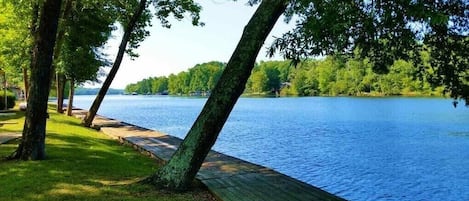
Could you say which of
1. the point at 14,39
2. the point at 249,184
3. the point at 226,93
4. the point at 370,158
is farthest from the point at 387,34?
the point at 14,39

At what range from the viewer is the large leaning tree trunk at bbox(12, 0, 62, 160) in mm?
10164

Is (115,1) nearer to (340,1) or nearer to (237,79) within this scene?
(237,79)

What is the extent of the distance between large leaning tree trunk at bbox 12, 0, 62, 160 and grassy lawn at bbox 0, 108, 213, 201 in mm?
428

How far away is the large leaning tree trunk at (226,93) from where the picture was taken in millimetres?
7594

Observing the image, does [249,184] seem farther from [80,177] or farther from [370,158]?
[370,158]

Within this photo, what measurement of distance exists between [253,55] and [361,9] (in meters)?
2.23

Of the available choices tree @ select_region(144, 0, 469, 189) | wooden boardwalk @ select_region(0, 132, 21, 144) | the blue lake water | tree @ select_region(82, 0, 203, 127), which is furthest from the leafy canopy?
tree @ select_region(82, 0, 203, 127)

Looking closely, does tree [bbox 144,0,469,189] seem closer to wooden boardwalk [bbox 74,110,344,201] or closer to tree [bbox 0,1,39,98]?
wooden boardwalk [bbox 74,110,344,201]

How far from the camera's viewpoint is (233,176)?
1027 centimetres

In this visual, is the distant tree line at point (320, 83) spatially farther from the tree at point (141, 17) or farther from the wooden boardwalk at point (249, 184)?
the wooden boardwalk at point (249, 184)

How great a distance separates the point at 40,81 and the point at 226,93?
4.93 metres

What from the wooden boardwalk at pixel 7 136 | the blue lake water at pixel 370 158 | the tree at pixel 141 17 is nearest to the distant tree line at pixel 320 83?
the blue lake water at pixel 370 158

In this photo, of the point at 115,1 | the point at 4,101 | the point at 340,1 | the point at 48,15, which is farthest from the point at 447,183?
the point at 4,101

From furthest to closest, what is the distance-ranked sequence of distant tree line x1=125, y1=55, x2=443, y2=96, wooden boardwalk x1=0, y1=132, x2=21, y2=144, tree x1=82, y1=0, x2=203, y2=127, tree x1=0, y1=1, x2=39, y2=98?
distant tree line x1=125, y1=55, x2=443, y2=96 < tree x1=0, y1=1, x2=39, y2=98 < tree x1=82, y1=0, x2=203, y2=127 < wooden boardwalk x1=0, y1=132, x2=21, y2=144
